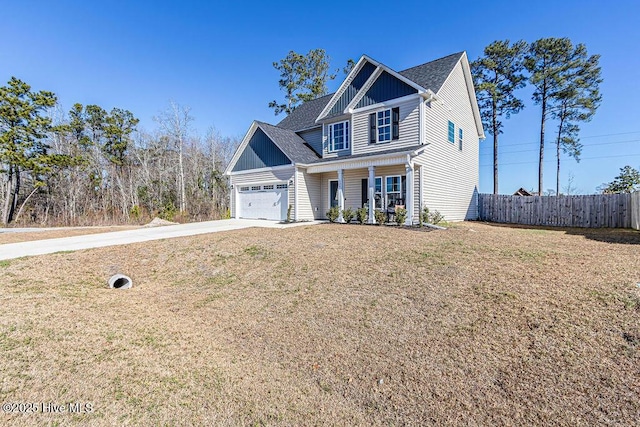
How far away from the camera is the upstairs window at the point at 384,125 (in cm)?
1381

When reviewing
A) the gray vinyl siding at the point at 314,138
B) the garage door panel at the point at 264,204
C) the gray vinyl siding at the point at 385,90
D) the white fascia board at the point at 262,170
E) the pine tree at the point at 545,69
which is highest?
the pine tree at the point at 545,69

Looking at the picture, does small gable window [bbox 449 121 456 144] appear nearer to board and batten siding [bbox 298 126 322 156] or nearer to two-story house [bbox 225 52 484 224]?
two-story house [bbox 225 52 484 224]

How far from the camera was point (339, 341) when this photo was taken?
3.96 metres

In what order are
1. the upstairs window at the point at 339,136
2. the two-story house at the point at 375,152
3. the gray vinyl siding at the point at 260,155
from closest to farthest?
the two-story house at the point at 375,152 → the upstairs window at the point at 339,136 → the gray vinyl siding at the point at 260,155

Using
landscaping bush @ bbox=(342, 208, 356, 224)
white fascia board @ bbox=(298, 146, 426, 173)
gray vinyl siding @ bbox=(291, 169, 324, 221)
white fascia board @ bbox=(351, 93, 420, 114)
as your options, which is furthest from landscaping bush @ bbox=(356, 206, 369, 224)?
white fascia board @ bbox=(351, 93, 420, 114)

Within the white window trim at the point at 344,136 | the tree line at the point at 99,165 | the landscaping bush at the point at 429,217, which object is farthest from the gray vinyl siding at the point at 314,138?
the tree line at the point at 99,165

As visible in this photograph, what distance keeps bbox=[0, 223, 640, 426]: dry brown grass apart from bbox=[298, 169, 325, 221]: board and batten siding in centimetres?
869

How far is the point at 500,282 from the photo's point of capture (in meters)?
5.24

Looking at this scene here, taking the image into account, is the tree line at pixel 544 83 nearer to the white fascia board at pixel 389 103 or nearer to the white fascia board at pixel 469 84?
the white fascia board at pixel 469 84

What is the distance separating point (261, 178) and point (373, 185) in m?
7.32

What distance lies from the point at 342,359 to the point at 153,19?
729 inches

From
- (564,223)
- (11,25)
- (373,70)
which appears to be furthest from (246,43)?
(564,223)

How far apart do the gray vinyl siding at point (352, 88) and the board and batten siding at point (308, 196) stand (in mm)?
3785

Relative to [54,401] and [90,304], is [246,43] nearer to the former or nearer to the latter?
[90,304]
